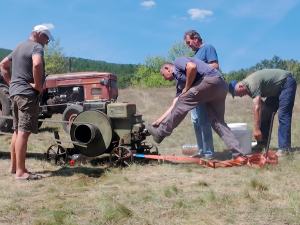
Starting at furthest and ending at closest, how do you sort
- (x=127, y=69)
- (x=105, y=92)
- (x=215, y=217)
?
(x=127, y=69) → (x=105, y=92) → (x=215, y=217)

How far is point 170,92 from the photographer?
2219cm

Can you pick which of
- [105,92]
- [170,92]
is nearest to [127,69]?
[170,92]

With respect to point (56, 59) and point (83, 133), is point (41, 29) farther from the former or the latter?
point (56, 59)

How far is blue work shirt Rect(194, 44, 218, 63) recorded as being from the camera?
15.3ft

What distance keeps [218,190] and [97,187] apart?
46.3 inches

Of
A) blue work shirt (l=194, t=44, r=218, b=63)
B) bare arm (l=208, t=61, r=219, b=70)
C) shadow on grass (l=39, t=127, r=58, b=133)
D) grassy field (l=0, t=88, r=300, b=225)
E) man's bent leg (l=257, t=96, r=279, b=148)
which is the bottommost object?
grassy field (l=0, t=88, r=300, b=225)

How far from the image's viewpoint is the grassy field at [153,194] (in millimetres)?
2393

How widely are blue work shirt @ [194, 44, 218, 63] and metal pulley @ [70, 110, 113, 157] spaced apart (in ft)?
5.30

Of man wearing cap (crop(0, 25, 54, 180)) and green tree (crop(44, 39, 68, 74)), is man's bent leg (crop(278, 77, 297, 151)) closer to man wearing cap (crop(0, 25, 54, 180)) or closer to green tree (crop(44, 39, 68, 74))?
man wearing cap (crop(0, 25, 54, 180))

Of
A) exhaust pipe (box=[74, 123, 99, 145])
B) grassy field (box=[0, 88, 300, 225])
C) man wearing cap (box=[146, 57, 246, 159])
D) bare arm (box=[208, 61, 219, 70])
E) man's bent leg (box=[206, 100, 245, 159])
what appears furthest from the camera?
bare arm (box=[208, 61, 219, 70])

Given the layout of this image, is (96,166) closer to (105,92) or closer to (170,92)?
(105,92)

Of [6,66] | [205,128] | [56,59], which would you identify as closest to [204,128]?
[205,128]

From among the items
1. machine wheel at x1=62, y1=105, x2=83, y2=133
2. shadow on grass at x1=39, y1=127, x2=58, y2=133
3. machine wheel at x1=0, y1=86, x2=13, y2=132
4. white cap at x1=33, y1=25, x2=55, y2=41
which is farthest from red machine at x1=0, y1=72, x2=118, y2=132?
white cap at x1=33, y1=25, x2=55, y2=41

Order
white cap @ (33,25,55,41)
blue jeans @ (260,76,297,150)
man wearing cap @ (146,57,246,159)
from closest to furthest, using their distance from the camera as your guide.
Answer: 1. white cap @ (33,25,55,41)
2. man wearing cap @ (146,57,246,159)
3. blue jeans @ (260,76,297,150)
